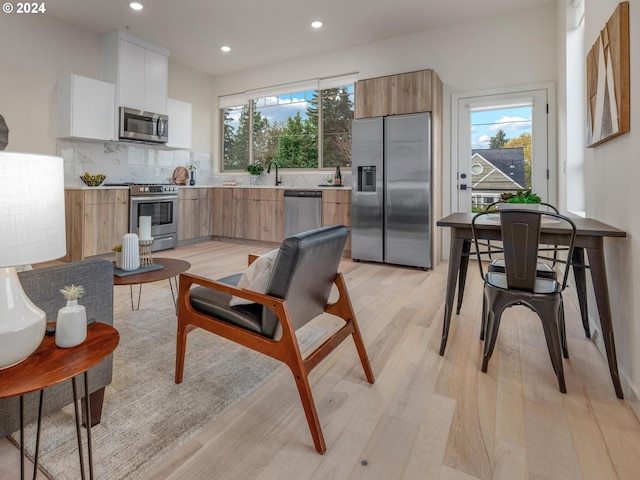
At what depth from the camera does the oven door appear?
4773mm

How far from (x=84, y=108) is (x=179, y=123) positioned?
4.83ft

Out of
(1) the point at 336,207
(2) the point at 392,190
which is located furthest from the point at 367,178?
(1) the point at 336,207

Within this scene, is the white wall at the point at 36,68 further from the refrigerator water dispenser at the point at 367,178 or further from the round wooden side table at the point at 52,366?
the round wooden side table at the point at 52,366

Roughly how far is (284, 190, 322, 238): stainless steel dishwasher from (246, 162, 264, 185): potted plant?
940 mm

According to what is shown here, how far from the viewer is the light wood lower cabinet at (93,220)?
4246 millimetres

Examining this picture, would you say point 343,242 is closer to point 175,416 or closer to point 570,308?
point 175,416

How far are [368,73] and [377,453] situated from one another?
16.1 ft

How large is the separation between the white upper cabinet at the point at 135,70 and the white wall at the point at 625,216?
16.6 feet

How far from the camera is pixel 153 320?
8.59 ft

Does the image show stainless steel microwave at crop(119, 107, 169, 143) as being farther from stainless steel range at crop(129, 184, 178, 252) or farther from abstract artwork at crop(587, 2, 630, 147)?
abstract artwork at crop(587, 2, 630, 147)

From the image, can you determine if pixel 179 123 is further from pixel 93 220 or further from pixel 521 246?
pixel 521 246

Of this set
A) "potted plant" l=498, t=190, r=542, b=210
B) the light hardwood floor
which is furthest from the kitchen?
the light hardwood floor

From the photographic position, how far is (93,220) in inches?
171

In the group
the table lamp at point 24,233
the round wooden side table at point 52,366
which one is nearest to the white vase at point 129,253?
the round wooden side table at point 52,366
